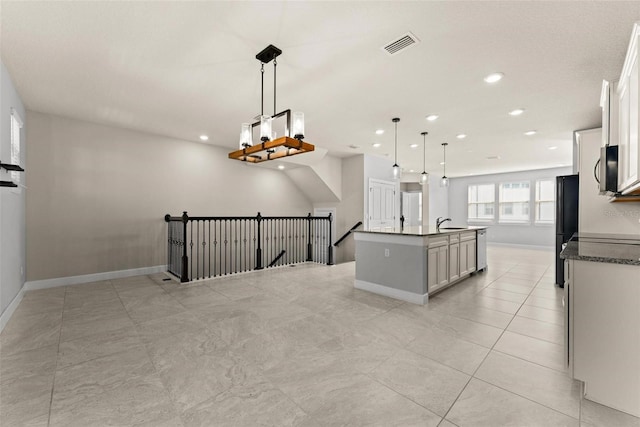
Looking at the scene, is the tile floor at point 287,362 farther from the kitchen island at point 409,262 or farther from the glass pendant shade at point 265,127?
the glass pendant shade at point 265,127

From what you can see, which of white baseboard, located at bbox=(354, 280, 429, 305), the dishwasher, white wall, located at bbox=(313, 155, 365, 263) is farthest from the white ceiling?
white baseboard, located at bbox=(354, 280, 429, 305)

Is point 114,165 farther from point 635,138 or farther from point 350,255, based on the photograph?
point 635,138

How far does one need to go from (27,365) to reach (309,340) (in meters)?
2.36

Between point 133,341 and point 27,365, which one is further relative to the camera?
point 133,341

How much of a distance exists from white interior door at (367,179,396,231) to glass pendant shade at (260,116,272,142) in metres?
5.09

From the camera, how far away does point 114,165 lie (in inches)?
205

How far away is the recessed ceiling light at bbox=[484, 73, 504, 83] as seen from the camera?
3.19m

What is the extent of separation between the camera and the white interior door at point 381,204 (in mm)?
7633

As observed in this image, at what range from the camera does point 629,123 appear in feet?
6.63

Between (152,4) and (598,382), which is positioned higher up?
(152,4)

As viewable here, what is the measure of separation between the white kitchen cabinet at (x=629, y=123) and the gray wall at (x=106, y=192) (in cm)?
672

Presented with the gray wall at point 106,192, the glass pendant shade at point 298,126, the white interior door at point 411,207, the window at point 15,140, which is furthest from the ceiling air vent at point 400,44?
the white interior door at point 411,207

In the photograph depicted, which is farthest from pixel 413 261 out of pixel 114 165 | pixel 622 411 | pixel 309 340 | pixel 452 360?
pixel 114 165

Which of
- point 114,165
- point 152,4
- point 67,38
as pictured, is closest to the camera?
point 152,4
